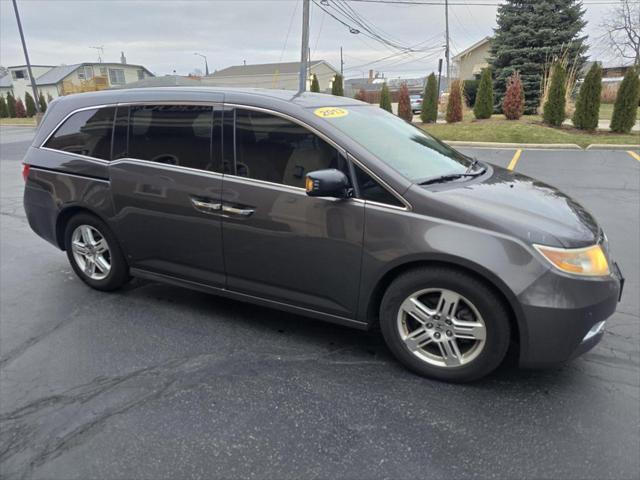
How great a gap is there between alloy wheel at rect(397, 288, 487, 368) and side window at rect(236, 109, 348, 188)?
956 mm

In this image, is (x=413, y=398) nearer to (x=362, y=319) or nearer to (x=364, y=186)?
(x=362, y=319)

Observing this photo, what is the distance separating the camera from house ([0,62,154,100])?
56.2 m

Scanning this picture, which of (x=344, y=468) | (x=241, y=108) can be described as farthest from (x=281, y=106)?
(x=344, y=468)

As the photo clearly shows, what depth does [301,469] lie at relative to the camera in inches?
88.0

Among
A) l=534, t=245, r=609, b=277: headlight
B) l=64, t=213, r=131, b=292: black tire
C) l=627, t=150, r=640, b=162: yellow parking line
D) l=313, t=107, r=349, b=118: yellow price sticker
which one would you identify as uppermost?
l=313, t=107, r=349, b=118: yellow price sticker

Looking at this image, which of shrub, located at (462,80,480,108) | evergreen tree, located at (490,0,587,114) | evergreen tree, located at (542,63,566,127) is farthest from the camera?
shrub, located at (462,80,480,108)

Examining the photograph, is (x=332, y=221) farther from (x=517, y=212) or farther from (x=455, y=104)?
(x=455, y=104)

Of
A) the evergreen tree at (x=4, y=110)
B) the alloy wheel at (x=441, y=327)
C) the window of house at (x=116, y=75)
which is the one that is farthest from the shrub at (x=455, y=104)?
the window of house at (x=116, y=75)

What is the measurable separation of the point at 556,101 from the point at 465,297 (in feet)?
50.5

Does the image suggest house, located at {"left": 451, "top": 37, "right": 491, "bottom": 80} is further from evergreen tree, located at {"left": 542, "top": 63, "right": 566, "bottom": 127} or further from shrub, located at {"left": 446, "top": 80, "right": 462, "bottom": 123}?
evergreen tree, located at {"left": 542, "top": 63, "right": 566, "bottom": 127}

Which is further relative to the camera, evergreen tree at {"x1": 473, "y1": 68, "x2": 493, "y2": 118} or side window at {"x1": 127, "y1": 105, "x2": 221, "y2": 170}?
evergreen tree at {"x1": 473, "y1": 68, "x2": 493, "y2": 118}

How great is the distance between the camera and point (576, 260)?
2.56 meters

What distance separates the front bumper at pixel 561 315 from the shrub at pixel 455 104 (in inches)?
638

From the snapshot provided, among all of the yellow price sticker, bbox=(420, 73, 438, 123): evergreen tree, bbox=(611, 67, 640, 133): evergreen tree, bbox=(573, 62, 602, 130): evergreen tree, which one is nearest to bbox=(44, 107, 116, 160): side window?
the yellow price sticker
